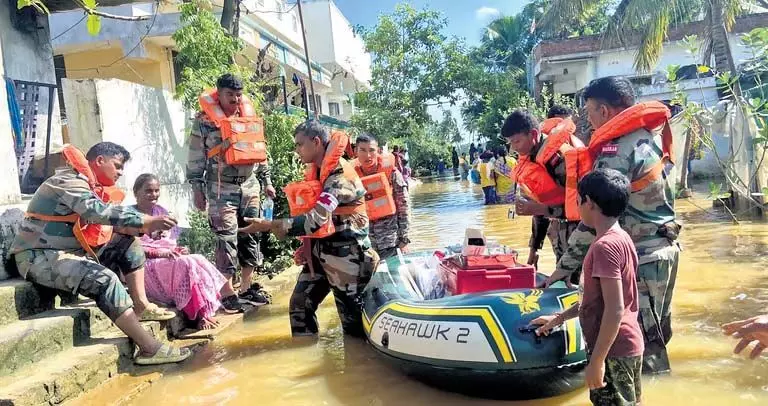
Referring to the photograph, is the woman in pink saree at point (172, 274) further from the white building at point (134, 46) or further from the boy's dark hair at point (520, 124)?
the white building at point (134, 46)

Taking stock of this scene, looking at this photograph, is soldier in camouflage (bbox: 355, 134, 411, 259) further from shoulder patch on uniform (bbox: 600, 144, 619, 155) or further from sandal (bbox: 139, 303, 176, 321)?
shoulder patch on uniform (bbox: 600, 144, 619, 155)

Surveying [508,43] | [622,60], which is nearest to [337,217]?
[622,60]

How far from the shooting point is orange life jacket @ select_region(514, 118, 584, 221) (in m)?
3.89

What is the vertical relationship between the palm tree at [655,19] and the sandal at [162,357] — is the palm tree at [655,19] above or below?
above

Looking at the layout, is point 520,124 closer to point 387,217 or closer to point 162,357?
point 387,217

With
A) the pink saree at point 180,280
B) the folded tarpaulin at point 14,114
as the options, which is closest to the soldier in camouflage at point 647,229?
the pink saree at point 180,280

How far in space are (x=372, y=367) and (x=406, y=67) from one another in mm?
19319

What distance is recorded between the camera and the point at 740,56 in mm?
18688

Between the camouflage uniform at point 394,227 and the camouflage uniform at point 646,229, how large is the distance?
2.90 metres

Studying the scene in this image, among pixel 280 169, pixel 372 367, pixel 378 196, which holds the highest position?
pixel 280 169

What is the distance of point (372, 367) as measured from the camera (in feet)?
13.6

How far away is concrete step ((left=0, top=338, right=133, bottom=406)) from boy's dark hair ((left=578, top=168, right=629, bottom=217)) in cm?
291

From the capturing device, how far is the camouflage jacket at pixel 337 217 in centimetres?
421

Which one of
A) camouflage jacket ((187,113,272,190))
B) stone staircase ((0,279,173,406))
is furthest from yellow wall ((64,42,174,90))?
stone staircase ((0,279,173,406))
